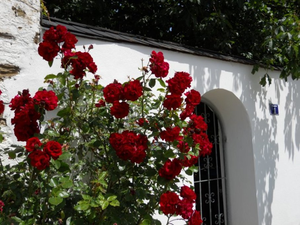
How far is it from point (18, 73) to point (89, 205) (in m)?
1.02

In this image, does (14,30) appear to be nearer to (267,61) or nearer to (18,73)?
(18,73)

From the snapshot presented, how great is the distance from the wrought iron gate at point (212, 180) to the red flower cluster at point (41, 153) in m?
2.71

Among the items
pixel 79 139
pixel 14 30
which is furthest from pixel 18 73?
pixel 79 139

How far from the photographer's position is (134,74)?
9.53 ft

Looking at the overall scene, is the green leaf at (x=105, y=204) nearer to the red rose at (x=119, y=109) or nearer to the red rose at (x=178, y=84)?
the red rose at (x=119, y=109)

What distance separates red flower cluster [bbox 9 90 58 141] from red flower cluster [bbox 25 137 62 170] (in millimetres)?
145

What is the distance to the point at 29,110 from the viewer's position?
158cm

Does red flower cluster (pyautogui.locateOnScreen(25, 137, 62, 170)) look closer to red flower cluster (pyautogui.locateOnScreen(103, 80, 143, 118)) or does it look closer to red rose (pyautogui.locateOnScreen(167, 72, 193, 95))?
red flower cluster (pyautogui.locateOnScreen(103, 80, 143, 118))

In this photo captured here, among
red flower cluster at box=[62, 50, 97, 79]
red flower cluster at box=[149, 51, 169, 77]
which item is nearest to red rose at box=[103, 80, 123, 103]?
red flower cluster at box=[62, 50, 97, 79]

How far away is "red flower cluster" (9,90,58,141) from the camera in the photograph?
1558mm

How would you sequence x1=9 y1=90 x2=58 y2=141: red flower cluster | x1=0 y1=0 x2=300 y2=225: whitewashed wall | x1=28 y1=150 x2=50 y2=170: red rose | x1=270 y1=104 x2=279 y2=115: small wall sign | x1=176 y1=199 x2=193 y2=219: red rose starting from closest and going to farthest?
x1=28 y1=150 x2=50 y2=170: red rose < x1=9 y1=90 x2=58 y2=141: red flower cluster < x1=176 y1=199 x2=193 y2=219: red rose < x1=0 y1=0 x2=300 y2=225: whitewashed wall < x1=270 y1=104 x2=279 y2=115: small wall sign

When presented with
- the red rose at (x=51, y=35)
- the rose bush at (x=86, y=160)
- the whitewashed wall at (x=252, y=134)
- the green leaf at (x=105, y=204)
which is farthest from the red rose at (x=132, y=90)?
the whitewashed wall at (x=252, y=134)

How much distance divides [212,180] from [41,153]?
297 cm

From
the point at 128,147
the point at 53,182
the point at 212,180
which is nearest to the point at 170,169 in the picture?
the point at 128,147
